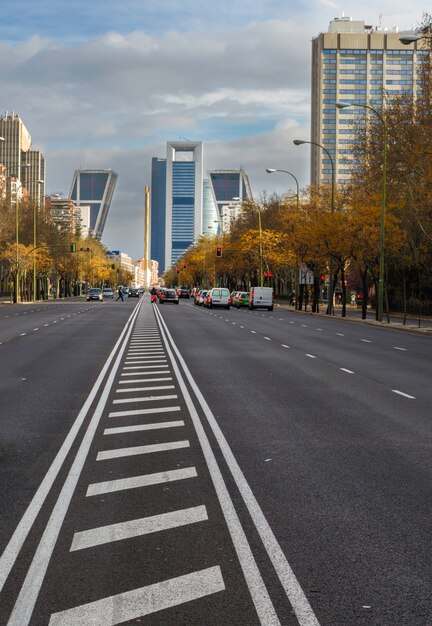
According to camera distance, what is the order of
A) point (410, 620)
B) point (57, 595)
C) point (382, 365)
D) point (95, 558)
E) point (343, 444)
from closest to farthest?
point (410, 620)
point (57, 595)
point (95, 558)
point (343, 444)
point (382, 365)

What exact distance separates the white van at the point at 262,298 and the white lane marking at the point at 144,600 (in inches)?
2576

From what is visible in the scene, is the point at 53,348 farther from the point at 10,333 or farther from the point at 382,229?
the point at 382,229

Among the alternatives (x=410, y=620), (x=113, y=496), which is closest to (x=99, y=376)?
(x=113, y=496)

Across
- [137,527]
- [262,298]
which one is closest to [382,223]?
[262,298]

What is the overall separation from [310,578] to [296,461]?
11.6 ft

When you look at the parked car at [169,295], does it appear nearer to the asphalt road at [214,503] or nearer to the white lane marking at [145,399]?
the asphalt road at [214,503]

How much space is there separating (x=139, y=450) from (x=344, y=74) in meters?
186

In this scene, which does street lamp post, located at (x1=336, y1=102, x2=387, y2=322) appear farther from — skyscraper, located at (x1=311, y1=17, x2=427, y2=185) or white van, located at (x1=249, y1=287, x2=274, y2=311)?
skyscraper, located at (x1=311, y1=17, x2=427, y2=185)

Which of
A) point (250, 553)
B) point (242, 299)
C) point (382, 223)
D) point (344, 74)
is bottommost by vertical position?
point (250, 553)

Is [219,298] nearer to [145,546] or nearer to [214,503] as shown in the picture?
[214,503]

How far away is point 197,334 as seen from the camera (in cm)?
3244

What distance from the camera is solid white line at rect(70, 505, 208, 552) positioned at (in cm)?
576

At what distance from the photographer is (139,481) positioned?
7559 mm

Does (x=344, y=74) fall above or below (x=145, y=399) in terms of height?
above
